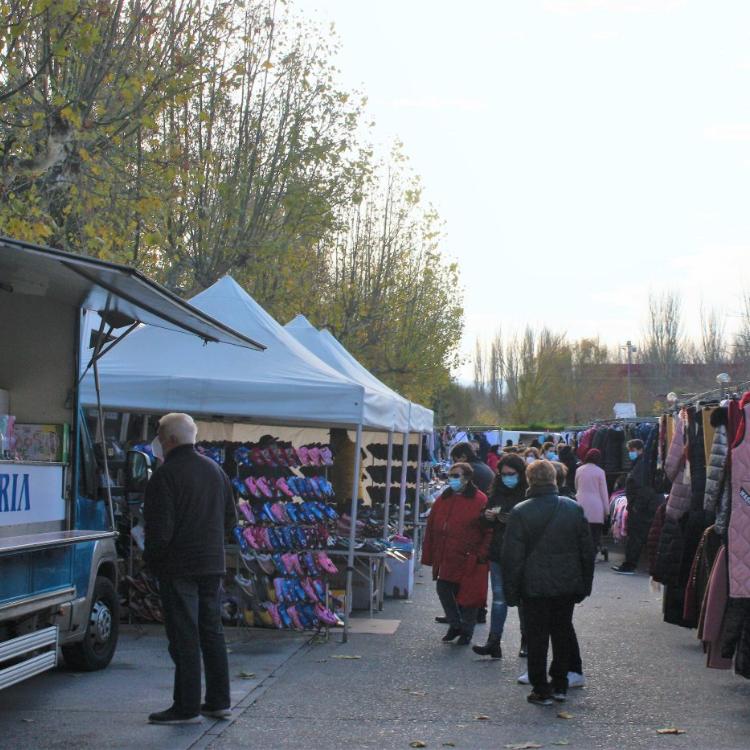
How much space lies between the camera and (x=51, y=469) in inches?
332

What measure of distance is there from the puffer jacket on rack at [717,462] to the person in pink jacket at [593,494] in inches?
349

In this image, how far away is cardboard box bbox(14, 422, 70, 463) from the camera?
8.73 metres

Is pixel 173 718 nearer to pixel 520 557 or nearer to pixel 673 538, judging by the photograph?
pixel 520 557

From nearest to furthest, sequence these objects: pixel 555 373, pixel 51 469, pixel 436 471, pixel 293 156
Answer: pixel 51 469
pixel 293 156
pixel 436 471
pixel 555 373

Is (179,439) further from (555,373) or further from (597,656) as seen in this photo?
(555,373)

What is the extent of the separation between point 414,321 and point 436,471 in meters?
9.36

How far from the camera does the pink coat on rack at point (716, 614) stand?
28.9 feet

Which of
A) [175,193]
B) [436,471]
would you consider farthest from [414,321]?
[175,193]

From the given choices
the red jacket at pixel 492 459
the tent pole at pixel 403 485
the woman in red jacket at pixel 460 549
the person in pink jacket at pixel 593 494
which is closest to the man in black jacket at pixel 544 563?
the woman in red jacket at pixel 460 549

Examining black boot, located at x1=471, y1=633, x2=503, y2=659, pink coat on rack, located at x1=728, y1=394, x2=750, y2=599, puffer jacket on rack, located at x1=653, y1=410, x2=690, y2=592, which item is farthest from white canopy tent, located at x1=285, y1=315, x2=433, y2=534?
pink coat on rack, located at x1=728, y1=394, x2=750, y2=599

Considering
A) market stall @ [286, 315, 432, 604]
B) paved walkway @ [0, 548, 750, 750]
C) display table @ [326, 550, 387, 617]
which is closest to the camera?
paved walkway @ [0, 548, 750, 750]

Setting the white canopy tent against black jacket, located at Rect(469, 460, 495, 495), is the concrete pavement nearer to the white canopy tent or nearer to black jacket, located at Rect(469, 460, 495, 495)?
black jacket, located at Rect(469, 460, 495, 495)

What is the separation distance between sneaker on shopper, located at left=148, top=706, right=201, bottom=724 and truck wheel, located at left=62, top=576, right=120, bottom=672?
158 cm

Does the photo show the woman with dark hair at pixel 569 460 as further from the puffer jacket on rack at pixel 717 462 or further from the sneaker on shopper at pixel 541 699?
the sneaker on shopper at pixel 541 699
